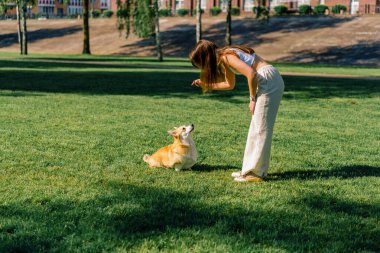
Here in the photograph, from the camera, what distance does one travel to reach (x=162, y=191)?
5773 mm

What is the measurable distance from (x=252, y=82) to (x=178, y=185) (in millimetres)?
1431

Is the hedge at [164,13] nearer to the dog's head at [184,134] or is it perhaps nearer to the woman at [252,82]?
the dog's head at [184,134]

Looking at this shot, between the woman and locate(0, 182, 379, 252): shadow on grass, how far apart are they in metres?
0.77

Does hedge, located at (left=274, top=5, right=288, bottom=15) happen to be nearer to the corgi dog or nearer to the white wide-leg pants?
the corgi dog

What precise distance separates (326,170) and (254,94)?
1.71 m

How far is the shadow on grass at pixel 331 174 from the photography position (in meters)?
6.62

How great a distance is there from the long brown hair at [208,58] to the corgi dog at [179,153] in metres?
0.72

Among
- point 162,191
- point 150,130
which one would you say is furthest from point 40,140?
point 162,191

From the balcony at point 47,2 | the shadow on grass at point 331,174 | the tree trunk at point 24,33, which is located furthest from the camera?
the balcony at point 47,2

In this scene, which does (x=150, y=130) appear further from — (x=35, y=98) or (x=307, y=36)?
(x=307, y=36)

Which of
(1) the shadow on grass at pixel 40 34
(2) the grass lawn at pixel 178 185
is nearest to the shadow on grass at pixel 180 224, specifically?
(2) the grass lawn at pixel 178 185

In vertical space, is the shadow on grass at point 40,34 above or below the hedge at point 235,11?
below

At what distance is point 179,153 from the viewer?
21.6 feet

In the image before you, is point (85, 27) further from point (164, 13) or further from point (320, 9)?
point (320, 9)
